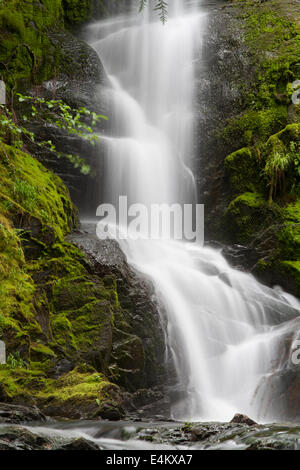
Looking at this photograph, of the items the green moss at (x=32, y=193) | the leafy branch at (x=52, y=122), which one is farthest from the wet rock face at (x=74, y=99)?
the green moss at (x=32, y=193)

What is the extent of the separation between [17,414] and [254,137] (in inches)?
388

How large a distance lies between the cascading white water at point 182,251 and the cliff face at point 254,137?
0.51 meters

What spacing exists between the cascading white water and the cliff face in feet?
1.66

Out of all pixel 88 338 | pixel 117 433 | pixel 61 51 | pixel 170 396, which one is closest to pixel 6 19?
pixel 61 51

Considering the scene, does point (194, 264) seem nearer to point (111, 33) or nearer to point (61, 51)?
point (61, 51)

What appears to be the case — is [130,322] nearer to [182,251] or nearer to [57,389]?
[57,389]

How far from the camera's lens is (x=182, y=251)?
991cm

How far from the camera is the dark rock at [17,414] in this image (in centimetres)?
373

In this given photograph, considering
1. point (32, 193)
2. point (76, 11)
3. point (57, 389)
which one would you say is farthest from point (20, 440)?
point (76, 11)

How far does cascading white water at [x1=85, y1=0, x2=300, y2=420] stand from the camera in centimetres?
661

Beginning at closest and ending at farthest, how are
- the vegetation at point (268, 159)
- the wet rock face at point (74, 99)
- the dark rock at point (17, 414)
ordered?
1. the dark rock at point (17, 414)
2. the wet rock face at point (74, 99)
3. the vegetation at point (268, 159)

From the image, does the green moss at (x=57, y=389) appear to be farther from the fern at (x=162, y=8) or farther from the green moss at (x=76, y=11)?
the green moss at (x=76, y=11)

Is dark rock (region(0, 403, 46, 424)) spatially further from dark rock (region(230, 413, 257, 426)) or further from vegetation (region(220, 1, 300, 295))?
vegetation (region(220, 1, 300, 295))
